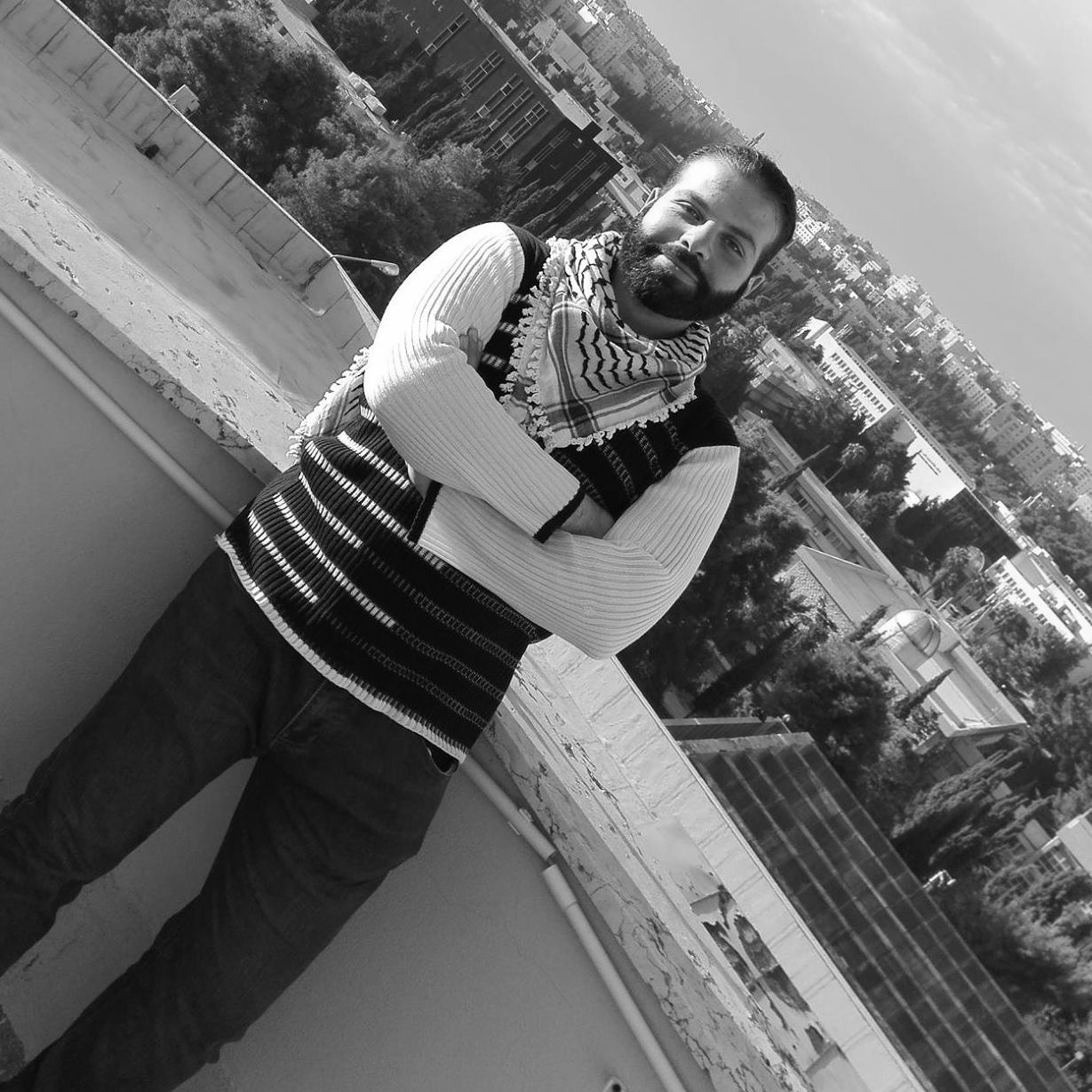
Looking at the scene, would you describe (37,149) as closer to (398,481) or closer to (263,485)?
(263,485)

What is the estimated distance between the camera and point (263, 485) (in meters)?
1.47

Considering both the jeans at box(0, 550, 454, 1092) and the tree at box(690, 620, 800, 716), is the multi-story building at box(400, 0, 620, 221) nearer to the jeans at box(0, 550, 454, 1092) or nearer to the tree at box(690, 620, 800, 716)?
the tree at box(690, 620, 800, 716)

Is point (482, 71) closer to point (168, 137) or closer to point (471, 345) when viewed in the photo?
point (168, 137)

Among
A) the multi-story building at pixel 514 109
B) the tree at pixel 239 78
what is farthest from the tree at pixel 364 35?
the tree at pixel 239 78

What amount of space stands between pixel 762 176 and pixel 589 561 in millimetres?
593

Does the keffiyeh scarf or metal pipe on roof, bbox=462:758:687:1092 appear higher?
the keffiyeh scarf

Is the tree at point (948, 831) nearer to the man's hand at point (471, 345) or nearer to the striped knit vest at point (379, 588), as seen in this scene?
the striped knit vest at point (379, 588)

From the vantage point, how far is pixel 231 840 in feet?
4.07

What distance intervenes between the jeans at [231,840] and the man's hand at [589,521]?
12.7 inches

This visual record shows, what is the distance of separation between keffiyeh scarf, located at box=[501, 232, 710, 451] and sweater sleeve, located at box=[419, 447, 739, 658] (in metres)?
0.11

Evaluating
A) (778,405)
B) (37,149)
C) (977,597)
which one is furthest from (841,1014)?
(977,597)

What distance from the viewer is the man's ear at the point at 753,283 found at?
4.57ft

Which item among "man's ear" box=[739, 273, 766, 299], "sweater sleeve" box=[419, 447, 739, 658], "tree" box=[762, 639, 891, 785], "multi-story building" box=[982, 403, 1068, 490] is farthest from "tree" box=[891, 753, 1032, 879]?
"multi-story building" box=[982, 403, 1068, 490]

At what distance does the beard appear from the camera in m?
1.30
